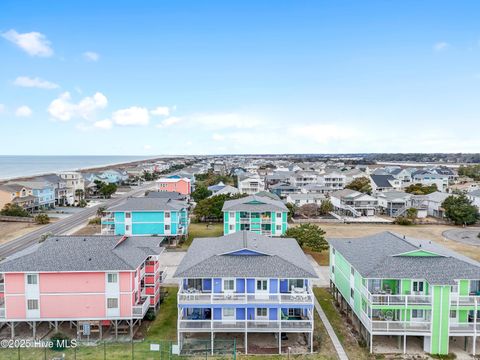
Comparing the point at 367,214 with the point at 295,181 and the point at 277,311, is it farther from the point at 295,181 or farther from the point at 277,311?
the point at 277,311

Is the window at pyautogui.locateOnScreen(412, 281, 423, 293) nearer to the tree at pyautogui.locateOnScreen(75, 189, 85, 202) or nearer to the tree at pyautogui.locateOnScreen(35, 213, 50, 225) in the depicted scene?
the tree at pyautogui.locateOnScreen(35, 213, 50, 225)

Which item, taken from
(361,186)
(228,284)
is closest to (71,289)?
(228,284)

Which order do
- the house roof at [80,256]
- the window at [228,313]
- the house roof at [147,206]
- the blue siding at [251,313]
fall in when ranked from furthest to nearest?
1. the house roof at [147,206]
2. the house roof at [80,256]
3. the blue siding at [251,313]
4. the window at [228,313]

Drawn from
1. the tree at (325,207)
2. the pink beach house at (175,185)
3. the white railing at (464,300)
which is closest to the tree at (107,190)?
the pink beach house at (175,185)

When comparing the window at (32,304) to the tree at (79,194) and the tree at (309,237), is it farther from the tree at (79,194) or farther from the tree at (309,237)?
the tree at (79,194)

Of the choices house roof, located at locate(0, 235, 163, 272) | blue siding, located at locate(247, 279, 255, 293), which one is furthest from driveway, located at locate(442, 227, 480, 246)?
house roof, located at locate(0, 235, 163, 272)

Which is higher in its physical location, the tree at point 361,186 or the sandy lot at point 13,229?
the tree at point 361,186
